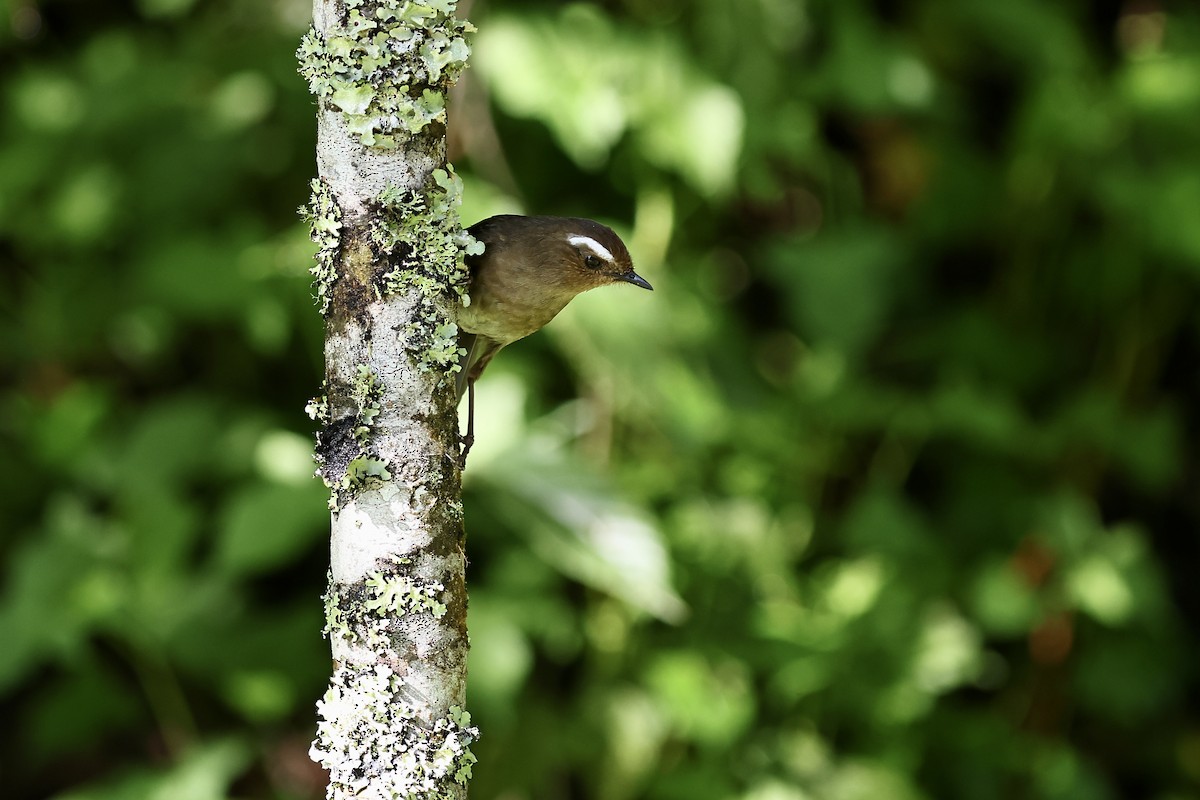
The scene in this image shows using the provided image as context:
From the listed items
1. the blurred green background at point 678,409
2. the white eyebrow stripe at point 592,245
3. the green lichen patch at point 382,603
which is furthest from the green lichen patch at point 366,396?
the blurred green background at point 678,409

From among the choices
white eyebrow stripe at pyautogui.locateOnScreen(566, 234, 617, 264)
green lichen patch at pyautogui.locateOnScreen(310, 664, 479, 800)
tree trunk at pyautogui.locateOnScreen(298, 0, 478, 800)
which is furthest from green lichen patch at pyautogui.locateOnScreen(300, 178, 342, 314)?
white eyebrow stripe at pyautogui.locateOnScreen(566, 234, 617, 264)

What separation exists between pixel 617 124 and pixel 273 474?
43.7 inches

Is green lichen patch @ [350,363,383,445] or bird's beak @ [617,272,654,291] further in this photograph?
bird's beak @ [617,272,654,291]

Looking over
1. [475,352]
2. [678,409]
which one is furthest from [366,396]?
[678,409]

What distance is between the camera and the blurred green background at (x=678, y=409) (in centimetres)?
295

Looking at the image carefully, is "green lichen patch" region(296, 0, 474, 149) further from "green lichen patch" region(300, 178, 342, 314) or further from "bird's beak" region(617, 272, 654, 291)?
"bird's beak" region(617, 272, 654, 291)

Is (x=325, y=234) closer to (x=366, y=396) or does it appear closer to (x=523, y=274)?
(x=366, y=396)

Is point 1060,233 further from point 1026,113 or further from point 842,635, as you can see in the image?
point 842,635

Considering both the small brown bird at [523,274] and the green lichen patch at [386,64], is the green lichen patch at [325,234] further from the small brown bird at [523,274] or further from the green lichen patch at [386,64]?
the small brown bird at [523,274]

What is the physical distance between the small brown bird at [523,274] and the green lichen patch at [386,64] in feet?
1.13

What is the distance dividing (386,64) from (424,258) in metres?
0.19

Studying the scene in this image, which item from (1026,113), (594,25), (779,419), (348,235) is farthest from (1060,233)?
(348,235)

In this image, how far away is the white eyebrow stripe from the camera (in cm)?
179

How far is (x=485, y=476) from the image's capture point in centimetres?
259
